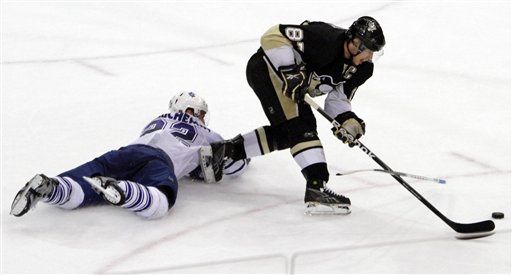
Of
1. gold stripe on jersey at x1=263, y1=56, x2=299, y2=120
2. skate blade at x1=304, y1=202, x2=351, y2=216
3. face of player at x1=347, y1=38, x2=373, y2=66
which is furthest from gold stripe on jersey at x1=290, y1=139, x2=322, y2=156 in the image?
face of player at x1=347, y1=38, x2=373, y2=66

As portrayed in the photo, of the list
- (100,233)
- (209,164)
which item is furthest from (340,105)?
(100,233)

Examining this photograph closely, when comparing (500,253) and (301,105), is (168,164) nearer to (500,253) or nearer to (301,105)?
(301,105)

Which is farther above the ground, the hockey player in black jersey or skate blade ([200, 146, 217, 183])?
the hockey player in black jersey

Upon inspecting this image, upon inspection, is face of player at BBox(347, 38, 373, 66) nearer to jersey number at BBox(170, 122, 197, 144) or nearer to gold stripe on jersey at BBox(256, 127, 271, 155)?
gold stripe on jersey at BBox(256, 127, 271, 155)

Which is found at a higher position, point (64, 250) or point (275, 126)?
point (275, 126)

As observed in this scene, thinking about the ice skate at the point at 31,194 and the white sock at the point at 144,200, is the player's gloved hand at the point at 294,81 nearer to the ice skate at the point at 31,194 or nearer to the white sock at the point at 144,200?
the white sock at the point at 144,200

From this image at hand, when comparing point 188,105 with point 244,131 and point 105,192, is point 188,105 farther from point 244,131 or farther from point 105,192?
point 105,192

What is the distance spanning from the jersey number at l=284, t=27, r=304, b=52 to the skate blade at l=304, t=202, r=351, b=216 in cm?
66

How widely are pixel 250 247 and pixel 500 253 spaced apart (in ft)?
2.97

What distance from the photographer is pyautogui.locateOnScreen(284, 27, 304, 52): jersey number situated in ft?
13.0

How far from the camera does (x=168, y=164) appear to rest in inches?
155

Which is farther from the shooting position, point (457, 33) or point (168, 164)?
point (457, 33)

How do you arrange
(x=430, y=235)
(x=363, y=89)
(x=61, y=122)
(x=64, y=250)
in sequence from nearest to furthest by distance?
(x=64, y=250) < (x=430, y=235) < (x=61, y=122) < (x=363, y=89)

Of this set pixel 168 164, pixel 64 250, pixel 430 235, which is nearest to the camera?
pixel 64 250
